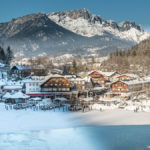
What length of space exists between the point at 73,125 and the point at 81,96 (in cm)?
2594

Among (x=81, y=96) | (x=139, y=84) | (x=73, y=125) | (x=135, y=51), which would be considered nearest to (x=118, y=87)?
(x=139, y=84)

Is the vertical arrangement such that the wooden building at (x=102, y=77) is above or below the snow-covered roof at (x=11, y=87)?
above

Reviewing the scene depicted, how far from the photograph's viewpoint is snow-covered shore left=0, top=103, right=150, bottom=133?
33.5 m

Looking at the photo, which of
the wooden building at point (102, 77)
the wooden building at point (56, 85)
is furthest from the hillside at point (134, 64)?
the wooden building at point (56, 85)

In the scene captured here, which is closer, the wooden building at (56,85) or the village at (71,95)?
the village at (71,95)

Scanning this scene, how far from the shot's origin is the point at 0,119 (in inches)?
1436

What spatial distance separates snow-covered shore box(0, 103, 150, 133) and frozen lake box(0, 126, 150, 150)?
2.61 metres

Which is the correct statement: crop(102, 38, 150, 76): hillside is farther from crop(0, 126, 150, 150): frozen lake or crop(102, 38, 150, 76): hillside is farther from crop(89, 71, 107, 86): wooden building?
crop(0, 126, 150, 150): frozen lake

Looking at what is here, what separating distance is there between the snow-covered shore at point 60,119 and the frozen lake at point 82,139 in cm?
261

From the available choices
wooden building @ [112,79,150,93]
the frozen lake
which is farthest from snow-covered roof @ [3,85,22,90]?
the frozen lake

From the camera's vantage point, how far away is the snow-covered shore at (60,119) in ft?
110

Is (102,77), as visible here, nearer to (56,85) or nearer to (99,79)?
(99,79)

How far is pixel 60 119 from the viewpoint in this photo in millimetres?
37562

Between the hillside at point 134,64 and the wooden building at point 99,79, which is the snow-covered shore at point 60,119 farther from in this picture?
the hillside at point 134,64
